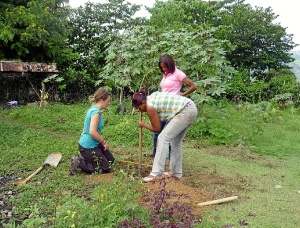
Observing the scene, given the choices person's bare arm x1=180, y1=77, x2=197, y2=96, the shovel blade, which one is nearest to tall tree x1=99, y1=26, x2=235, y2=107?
person's bare arm x1=180, y1=77, x2=197, y2=96

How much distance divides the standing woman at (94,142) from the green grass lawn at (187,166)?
0.28 m

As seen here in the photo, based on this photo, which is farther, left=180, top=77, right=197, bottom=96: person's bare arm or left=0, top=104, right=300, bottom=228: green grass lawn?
left=180, top=77, right=197, bottom=96: person's bare arm

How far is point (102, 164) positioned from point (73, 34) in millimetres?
10891

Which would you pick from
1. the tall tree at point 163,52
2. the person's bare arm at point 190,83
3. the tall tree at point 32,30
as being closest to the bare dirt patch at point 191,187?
the person's bare arm at point 190,83

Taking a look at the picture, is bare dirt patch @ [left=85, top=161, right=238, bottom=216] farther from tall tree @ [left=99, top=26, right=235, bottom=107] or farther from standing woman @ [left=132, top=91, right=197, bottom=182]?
tall tree @ [left=99, top=26, right=235, bottom=107]

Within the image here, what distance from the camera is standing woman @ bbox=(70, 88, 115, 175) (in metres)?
4.68

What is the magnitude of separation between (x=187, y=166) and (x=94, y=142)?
1.60m

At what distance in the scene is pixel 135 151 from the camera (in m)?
6.41

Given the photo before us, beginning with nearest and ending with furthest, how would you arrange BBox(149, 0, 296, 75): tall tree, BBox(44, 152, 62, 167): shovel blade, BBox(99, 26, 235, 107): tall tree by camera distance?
BBox(44, 152, 62, 167): shovel blade → BBox(99, 26, 235, 107): tall tree → BBox(149, 0, 296, 75): tall tree

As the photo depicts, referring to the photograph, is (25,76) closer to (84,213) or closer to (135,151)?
(135,151)

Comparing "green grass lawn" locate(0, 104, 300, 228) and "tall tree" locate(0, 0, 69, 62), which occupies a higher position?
"tall tree" locate(0, 0, 69, 62)

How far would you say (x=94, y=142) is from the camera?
15.9 ft

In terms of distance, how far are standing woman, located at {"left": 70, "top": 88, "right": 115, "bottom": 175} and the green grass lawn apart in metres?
0.28

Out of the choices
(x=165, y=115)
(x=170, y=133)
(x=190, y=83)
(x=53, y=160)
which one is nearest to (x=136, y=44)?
(x=190, y=83)
